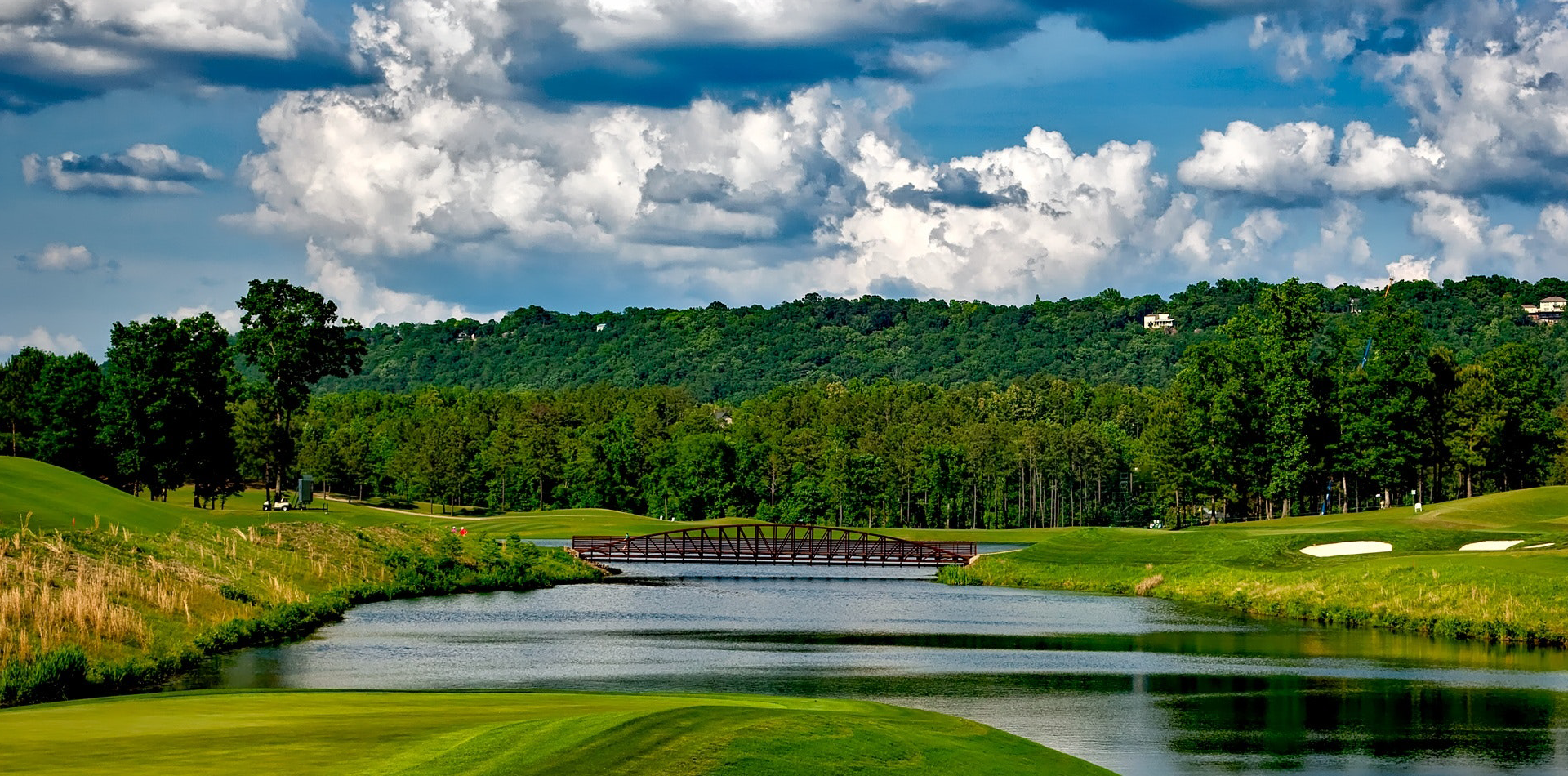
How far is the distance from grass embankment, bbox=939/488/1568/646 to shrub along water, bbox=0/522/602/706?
89.7 feet

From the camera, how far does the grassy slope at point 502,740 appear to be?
15484mm

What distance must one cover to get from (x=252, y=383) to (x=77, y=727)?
8050cm

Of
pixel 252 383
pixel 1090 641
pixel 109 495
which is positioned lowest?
pixel 1090 641

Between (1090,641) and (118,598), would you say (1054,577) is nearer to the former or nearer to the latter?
(1090,641)

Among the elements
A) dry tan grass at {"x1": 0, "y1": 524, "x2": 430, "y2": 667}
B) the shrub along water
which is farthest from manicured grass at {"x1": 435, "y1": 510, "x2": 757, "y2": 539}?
dry tan grass at {"x1": 0, "y1": 524, "x2": 430, "y2": 667}

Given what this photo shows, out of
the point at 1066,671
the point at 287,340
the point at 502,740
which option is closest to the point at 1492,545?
the point at 1066,671

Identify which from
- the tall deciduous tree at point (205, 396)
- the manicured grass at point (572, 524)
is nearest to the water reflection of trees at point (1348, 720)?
the tall deciduous tree at point (205, 396)

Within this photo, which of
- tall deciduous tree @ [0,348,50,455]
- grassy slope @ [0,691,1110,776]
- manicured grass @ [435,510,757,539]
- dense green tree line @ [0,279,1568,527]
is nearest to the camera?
grassy slope @ [0,691,1110,776]

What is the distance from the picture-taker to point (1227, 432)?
316ft

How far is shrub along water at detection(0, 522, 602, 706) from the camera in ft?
87.5

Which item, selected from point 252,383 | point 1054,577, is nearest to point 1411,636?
point 1054,577

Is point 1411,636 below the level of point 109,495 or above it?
below

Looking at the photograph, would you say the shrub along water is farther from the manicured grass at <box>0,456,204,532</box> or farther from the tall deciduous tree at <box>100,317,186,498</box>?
the tall deciduous tree at <box>100,317,186,498</box>

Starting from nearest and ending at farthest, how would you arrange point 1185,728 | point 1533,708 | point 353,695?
point 353,695 < point 1185,728 < point 1533,708
